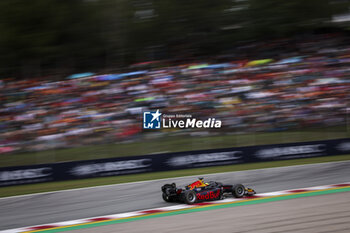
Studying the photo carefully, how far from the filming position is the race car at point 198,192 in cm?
688

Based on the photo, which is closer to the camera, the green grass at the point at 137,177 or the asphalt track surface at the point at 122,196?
the asphalt track surface at the point at 122,196

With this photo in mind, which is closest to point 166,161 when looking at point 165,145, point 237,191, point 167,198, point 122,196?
point 165,145

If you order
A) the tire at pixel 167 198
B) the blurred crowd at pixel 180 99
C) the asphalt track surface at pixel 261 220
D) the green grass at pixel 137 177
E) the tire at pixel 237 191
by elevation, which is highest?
the blurred crowd at pixel 180 99

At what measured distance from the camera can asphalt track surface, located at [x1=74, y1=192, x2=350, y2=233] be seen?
17.6 feet

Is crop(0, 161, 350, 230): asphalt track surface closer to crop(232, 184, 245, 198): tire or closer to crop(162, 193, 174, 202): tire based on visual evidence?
crop(162, 193, 174, 202): tire

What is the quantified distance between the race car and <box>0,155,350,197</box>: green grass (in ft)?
8.65

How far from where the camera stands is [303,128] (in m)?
11.2

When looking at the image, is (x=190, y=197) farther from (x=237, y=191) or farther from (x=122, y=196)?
(x=122, y=196)

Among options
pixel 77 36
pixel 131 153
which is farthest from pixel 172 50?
pixel 131 153

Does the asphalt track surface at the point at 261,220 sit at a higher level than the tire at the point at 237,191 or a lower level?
lower

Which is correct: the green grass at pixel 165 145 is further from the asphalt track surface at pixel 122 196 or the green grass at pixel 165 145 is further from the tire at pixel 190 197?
the tire at pixel 190 197

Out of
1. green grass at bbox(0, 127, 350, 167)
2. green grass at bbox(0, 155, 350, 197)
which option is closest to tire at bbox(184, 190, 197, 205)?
green grass at bbox(0, 155, 350, 197)

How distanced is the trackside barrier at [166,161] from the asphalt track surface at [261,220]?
12.8ft

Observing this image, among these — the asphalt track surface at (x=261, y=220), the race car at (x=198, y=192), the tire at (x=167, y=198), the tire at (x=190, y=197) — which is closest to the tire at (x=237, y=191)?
the race car at (x=198, y=192)
